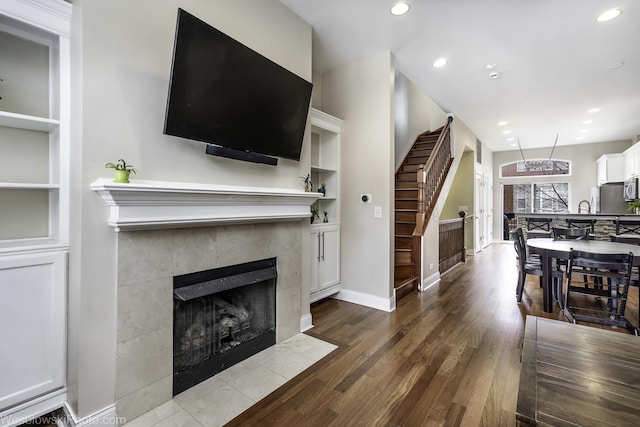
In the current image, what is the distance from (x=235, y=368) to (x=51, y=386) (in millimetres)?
1094

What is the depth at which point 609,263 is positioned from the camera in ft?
9.46

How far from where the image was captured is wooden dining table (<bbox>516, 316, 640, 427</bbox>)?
2.81 ft

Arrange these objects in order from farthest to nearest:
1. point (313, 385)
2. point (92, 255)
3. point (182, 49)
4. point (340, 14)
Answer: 1. point (340, 14)
2. point (313, 385)
3. point (182, 49)
4. point (92, 255)

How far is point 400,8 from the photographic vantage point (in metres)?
2.70

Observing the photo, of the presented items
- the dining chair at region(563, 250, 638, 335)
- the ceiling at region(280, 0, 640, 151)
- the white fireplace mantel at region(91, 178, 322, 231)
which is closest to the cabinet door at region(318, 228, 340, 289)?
the white fireplace mantel at region(91, 178, 322, 231)

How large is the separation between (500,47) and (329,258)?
320cm

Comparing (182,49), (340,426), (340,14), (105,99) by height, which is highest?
(340,14)

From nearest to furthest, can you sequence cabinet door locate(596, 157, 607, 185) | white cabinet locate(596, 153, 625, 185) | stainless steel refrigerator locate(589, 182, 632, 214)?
white cabinet locate(596, 153, 625, 185), stainless steel refrigerator locate(589, 182, 632, 214), cabinet door locate(596, 157, 607, 185)

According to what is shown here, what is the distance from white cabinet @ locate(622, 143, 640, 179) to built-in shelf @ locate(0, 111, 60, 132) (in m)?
9.47

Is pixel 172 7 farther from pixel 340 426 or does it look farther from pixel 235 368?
pixel 340 426

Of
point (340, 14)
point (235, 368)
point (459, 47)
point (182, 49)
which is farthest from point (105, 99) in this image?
point (459, 47)

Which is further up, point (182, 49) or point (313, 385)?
point (182, 49)

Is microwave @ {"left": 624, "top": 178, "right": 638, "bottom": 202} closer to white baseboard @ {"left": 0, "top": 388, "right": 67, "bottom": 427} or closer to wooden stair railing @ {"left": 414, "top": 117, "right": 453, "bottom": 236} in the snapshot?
wooden stair railing @ {"left": 414, "top": 117, "right": 453, "bottom": 236}

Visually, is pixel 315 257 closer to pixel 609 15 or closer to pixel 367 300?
pixel 367 300
